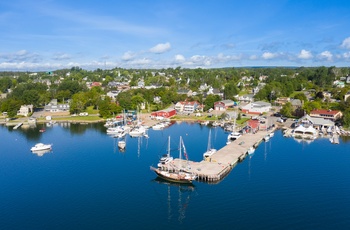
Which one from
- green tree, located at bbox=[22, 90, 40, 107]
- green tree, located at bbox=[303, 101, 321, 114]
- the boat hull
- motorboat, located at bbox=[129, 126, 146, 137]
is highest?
green tree, located at bbox=[22, 90, 40, 107]

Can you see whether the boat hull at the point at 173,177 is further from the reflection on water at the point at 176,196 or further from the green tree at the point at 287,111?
the green tree at the point at 287,111

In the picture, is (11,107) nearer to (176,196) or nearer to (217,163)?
(217,163)

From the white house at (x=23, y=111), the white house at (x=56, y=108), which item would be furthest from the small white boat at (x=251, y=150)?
the white house at (x=23, y=111)

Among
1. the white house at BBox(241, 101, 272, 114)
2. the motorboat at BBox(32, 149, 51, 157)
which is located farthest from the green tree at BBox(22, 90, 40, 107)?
the white house at BBox(241, 101, 272, 114)

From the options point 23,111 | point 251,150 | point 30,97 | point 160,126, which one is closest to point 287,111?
point 160,126

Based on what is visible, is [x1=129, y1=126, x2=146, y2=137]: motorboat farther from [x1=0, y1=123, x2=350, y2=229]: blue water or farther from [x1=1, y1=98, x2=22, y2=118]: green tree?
[x1=1, y1=98, x2=22, y2=118]: green tree

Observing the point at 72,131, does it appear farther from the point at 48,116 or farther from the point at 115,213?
the point at 115,213
